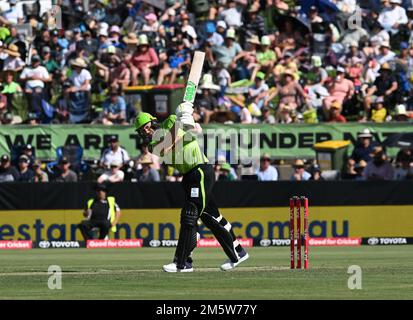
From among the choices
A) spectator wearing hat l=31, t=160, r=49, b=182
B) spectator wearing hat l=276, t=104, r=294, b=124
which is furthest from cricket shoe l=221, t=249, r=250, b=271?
spectator wearing hat l=276, t=104, r=294, b=124

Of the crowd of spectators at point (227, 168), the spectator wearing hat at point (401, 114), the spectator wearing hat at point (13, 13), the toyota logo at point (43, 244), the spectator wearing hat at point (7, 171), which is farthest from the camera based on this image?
the spectator wearing hat at point (13, 13)

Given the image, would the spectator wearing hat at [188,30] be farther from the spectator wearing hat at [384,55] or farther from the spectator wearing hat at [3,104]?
the spectator wearing hat at [3,104]

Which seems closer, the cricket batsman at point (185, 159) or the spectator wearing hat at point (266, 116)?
the cricket batsman at point (185, 159)

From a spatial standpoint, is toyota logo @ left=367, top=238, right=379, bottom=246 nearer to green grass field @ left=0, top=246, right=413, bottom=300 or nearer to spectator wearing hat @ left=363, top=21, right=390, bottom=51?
green grass field @ left=0, top=246, right=413, bottom=300

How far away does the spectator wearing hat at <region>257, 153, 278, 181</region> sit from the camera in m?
26.2

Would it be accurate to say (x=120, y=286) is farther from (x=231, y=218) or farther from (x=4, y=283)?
(x=231, y=218)

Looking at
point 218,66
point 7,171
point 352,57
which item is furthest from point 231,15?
point 7,171

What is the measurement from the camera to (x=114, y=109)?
27.4 m

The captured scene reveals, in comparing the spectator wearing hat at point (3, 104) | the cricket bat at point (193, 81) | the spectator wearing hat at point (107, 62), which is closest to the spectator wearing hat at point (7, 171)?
the spectator wearing hat at point (3, 104)

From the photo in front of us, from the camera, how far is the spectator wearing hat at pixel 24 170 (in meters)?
26.2

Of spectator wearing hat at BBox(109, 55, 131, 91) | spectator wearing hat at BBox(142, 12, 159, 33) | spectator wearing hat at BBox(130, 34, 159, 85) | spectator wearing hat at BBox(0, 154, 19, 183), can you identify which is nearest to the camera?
spectator wearing hat at BBox(0, 154, 19, 183)

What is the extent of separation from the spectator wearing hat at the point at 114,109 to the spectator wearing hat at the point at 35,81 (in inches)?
56.7

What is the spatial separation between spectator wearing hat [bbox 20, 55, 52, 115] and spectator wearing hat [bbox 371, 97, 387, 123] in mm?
7148

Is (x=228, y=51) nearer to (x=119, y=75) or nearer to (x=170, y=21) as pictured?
(x=170, y=21)
